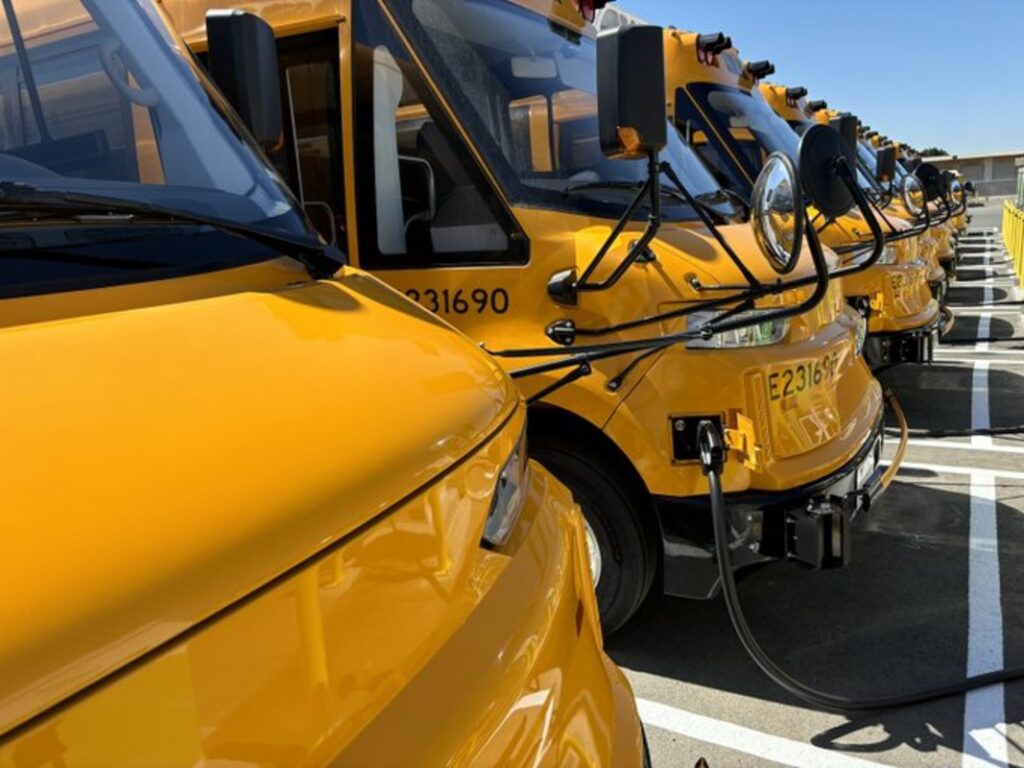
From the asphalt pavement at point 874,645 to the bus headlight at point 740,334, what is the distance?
99 cm

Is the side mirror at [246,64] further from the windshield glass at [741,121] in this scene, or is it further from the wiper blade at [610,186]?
the windshield glass at [741,121]

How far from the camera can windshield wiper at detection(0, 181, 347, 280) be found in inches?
57.4

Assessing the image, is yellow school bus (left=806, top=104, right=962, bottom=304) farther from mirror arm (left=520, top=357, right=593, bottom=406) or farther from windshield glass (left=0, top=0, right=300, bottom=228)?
windshield glass (left=0, top=0, right=300, bottom=228)

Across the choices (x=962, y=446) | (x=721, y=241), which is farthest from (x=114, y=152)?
(x=962, y=446)

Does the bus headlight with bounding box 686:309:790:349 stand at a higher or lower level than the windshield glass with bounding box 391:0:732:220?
lower

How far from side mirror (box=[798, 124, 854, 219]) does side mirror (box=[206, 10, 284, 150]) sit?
65.6 inches

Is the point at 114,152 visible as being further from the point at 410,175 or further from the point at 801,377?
the point at 801,377

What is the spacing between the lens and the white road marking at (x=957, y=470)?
5.37 metres

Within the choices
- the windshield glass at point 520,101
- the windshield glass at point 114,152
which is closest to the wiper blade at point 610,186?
the windshield glass at point 520,101

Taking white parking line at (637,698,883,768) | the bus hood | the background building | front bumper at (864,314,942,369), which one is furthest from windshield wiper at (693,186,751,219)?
the background building

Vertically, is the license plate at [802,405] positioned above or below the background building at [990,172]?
below

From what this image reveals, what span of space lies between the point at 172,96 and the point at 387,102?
1161mm

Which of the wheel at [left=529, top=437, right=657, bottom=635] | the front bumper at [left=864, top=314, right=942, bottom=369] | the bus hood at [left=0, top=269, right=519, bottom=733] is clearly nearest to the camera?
the bus hood at [left=0, top=269, right=519, bottom=733]

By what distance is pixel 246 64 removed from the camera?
7.52 ft
